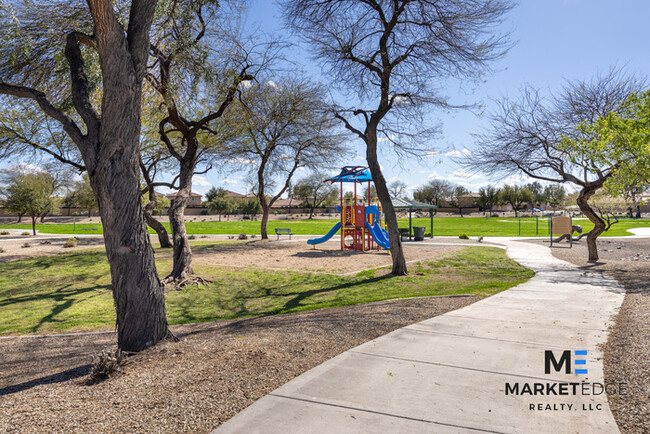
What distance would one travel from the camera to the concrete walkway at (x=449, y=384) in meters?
3.34

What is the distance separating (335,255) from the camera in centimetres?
1955

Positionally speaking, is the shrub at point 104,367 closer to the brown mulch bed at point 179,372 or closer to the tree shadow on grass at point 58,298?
the brown mulch bed at point 179,372

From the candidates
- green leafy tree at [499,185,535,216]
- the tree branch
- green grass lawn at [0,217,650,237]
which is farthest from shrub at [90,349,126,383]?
green leafy tree at [499,185,535,216]

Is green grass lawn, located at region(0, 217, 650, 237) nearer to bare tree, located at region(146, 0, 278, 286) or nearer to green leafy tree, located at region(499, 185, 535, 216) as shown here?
bare tree, located at region(146, 0, 278, 286)

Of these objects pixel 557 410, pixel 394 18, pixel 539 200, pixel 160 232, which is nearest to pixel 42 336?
pixel 557 410

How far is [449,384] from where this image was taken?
13.4 ft

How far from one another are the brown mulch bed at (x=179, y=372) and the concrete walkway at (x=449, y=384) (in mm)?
347

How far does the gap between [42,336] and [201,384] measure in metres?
5.96

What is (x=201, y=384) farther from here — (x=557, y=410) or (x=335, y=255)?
(x=335, y=255)

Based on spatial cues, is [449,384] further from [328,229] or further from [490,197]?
[490,197]

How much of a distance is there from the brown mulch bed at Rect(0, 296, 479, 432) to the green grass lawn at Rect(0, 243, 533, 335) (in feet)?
6.47

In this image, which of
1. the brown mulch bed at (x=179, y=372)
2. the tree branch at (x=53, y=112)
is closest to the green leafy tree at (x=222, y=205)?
the brown mulch bed at (x=179, y=372)

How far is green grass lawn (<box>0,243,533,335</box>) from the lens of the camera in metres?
9.73

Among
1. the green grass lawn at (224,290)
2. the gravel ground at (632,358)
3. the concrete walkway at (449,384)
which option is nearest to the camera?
the concrete walkway at (449,384)
